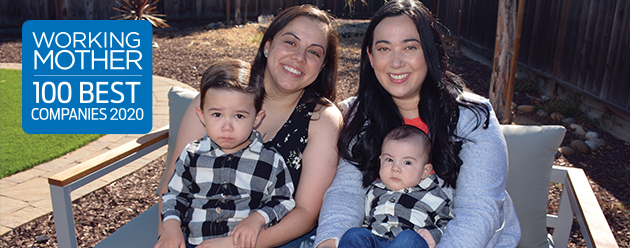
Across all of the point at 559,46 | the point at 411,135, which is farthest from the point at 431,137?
the point at 559,46

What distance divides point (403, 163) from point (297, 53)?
2.54ft

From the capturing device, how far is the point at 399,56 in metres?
2.00

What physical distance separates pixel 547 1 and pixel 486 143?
607 cm

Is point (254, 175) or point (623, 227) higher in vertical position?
point (254, 175)

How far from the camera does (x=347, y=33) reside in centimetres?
1232

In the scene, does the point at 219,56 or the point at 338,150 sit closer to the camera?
the point at 338,150

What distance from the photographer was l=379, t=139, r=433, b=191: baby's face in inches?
77.3

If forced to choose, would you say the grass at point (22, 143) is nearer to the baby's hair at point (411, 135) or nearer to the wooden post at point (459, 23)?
the baby's hair at point (411, 135)

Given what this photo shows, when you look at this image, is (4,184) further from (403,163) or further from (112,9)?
(112,9)

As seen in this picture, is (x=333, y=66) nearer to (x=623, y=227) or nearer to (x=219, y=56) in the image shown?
(x=623, y=227)

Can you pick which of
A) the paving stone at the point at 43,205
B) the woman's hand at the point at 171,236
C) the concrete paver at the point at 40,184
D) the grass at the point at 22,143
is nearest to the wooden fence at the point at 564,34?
the woman's hand at the point at 171,236

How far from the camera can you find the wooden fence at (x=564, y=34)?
5066 millimetres

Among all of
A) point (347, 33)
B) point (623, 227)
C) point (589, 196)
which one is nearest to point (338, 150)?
point (589, 196)

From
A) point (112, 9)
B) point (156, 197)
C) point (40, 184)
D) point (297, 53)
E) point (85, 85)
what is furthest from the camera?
point (112, 9)
